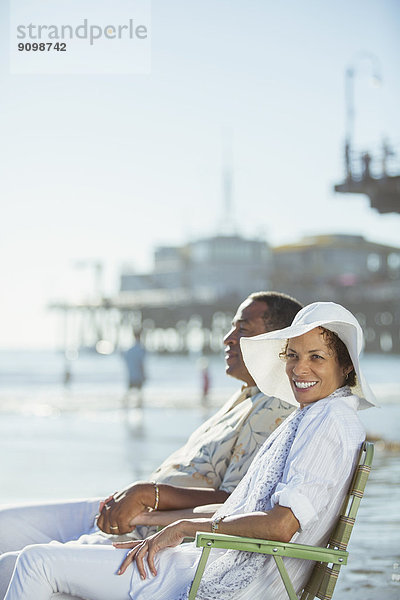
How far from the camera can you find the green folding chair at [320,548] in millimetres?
1842

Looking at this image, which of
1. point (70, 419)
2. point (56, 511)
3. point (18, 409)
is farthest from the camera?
point (18, 409)

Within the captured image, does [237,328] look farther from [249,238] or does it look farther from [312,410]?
[249,238]

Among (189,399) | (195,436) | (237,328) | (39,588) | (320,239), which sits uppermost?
(320,239)

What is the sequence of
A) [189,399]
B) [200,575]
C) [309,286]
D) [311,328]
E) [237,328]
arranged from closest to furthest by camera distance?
[200,575] < [311,328] < [237,328] < [189,399] < [309,286]

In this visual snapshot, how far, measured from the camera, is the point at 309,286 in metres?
71.9

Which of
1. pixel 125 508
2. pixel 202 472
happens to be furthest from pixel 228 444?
pixel 125 508

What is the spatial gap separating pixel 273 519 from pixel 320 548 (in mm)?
123

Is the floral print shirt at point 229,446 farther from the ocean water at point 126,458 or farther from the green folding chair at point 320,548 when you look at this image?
the ocean water at point 126,458

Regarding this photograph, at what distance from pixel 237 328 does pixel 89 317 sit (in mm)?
84571

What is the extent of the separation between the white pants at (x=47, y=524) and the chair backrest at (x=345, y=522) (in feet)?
2.19

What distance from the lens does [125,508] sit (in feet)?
7.53

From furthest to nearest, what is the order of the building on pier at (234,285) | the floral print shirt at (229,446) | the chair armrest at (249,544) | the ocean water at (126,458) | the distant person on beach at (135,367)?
the building on pier at (234,285), the distant person on beach at (135,367), the ocean water at (126,458), the floral print shirt at (229,446), the chair armrest at (249,544)

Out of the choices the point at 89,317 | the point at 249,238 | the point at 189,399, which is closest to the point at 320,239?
the point at 249,238

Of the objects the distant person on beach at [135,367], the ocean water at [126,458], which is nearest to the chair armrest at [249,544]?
the ocean water at [126,458]
